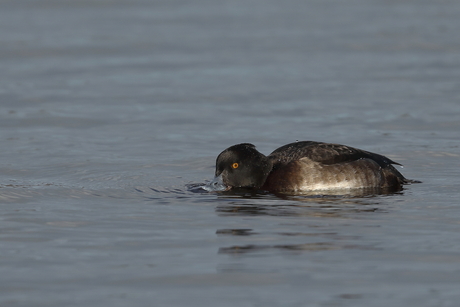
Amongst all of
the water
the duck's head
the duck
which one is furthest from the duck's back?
the water

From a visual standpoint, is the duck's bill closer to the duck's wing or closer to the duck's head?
the duck's head

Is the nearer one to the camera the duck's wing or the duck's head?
the duck's head

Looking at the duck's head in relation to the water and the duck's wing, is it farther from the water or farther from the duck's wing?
the water

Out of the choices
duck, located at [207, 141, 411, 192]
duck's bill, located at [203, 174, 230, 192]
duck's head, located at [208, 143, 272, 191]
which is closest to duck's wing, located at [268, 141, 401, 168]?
duck, located at [207, 141, 411, 192]

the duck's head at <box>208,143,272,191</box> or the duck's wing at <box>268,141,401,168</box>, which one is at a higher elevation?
the duck's wing at <box>268,141,401,168</box>

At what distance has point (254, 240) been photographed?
688 centimetres

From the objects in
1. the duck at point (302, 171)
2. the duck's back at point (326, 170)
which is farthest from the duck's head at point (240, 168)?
the duck's back at point (326, 170)

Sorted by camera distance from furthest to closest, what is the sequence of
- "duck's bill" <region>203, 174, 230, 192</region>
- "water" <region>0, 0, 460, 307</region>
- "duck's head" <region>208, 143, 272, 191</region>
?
1. "duck's head" <region>208, 143, 272, 191</region>
2. "duck's bill" <region>203, 174, 230, 192</region>
3. "water" <region>0, 0, 460, 307</region>

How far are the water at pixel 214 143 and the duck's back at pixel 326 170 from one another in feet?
1.46

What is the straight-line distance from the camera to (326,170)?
9.36m

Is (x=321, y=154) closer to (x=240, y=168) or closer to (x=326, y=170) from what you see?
(x=326, y=170)

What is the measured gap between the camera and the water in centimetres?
594

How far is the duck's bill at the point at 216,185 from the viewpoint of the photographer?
9.10 meters

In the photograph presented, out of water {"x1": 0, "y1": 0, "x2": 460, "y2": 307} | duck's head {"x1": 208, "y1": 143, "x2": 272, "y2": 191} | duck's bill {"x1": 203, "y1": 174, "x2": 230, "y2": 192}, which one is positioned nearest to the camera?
water {"x1": 0, "y1": 0, "x2": 460, "y2": 307}
